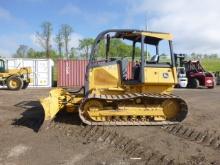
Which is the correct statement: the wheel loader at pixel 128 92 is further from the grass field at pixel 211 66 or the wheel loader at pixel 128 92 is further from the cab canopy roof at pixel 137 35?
the grass field at pixel 211 66

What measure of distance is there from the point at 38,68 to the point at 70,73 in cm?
252

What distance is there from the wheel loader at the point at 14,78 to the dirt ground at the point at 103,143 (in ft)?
46.9

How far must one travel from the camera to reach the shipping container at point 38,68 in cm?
3061

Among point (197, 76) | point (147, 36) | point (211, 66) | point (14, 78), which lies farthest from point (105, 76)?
point (211, 66)

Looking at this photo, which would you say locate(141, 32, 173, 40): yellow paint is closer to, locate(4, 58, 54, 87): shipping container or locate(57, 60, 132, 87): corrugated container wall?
locate(57, 60, 132, 87): corrugated container wall

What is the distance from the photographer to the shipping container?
3061 centimetres

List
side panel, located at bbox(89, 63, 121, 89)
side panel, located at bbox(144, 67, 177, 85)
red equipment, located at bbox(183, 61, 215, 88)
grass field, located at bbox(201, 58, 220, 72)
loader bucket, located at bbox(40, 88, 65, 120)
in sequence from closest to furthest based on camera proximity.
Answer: loader bucket, located at bbox(40, 88, 65, 120), side panel, located at bbox(144, 67, 177, 85), side panel, located at bbox(89, 63, 121, 89), red equipment, located at bbox(183, 61, 215, 88), grass field, located at bbox(201, 58, 220, 72)

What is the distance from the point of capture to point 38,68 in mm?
30844

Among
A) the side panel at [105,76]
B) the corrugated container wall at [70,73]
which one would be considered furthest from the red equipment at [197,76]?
the side panel at [105,76]

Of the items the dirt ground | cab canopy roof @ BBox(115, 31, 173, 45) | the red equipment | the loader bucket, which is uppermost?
cab canopy roof @ BBox(115, 31, 173, 45)

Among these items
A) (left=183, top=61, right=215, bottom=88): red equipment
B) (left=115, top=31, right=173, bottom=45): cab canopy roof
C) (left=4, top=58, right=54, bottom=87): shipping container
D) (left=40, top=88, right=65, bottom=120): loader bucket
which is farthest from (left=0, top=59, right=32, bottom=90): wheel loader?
(left=115, top=31, right=173, bottom=45): cab canopy roof

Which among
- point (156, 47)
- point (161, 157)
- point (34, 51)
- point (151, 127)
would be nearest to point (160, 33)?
point (156, 47)

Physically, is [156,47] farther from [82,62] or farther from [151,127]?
[82,62]

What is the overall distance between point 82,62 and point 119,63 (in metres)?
20.4
